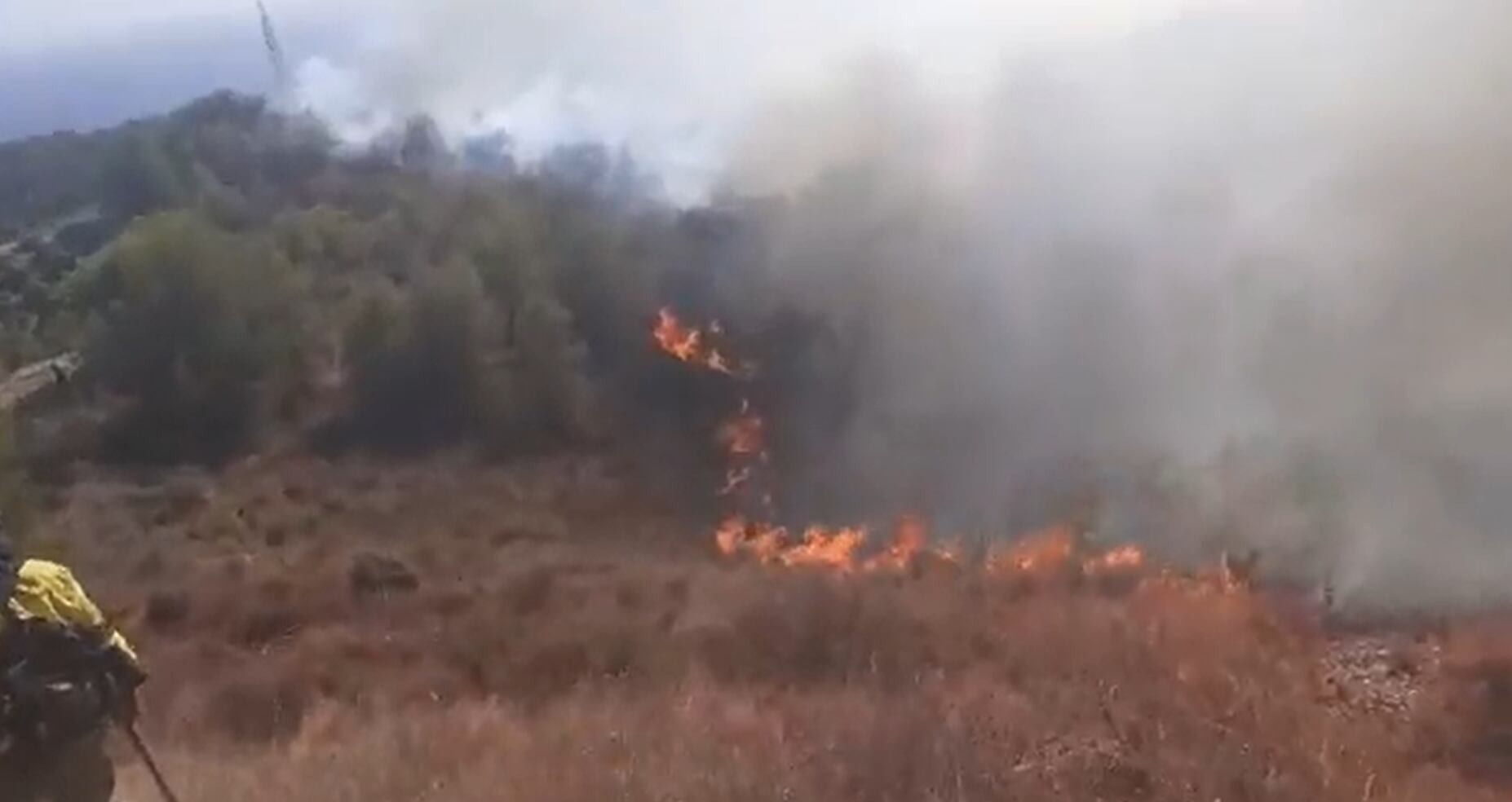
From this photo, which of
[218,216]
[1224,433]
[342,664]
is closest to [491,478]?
[1224,433]

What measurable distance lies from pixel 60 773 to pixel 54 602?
1.78ft

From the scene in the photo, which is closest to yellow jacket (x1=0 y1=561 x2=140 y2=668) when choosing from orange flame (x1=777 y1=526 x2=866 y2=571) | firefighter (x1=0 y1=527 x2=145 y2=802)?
firefighter (x1=0 y1=527 x2=145 y2=802)

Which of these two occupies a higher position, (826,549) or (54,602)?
(54,602)

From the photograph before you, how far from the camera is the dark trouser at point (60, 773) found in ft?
17.4

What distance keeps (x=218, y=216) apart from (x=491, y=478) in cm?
3527

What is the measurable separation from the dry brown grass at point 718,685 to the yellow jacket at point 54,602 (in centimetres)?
272

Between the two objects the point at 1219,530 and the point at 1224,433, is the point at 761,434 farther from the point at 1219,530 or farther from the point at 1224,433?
the point at 1219,530

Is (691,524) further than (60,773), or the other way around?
(691,524)

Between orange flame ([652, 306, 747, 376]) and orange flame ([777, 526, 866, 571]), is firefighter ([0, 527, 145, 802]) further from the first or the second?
orange flame ([652, 306, 747, 376])

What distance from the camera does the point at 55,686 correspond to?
5242 millimetres

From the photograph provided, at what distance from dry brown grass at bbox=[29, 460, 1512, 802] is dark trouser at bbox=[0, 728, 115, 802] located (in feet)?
8.25

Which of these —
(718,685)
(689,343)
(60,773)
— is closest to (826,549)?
(718,685)

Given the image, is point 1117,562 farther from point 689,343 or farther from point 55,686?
point 689,343

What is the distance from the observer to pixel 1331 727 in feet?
30.7
